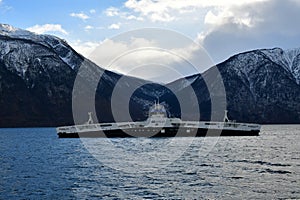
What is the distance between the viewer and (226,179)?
64.5 m

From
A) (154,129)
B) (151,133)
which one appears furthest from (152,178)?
(151,133)

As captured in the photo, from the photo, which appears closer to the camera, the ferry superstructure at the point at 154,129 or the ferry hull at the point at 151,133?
the ferry hull at the point at 151,133

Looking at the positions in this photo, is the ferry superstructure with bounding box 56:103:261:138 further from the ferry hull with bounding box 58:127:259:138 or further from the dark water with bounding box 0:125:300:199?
the dark water with bounding box 0:125:300:199

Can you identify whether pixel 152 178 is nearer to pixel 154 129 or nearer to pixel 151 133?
pixel 154 129

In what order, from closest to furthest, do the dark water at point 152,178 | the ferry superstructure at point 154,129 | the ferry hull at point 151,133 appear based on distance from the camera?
the dark water at point 152,178 → the ferry hull at point 151,133 → the ferry superstructure at point 154,129

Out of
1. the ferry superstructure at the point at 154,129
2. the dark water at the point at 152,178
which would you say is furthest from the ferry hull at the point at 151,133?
the dark water at the point at 152,178

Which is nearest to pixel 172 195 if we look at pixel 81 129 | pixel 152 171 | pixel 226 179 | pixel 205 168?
pixel 226 179

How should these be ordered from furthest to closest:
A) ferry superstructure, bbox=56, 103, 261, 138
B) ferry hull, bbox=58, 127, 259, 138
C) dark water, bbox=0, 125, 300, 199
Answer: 1. ferry superstructure, bbox=56, 103, 261, 138
2. ferry hull, bbox=58, 127, 259, 138
3. dark water, bbox=0, 125, 300, 199

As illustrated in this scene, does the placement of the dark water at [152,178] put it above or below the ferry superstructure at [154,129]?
below

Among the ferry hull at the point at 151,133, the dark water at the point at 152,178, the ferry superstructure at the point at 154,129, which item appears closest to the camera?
the dark water at the point at 152,178

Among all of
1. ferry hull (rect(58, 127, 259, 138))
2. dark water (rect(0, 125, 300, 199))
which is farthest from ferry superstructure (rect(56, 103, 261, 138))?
dark water (rect(0, 125, 300, 199))

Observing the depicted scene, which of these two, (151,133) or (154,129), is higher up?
(154,129)

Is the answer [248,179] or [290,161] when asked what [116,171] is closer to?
[248,179]

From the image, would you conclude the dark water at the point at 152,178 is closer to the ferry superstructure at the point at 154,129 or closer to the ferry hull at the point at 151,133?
the ferry hull at the point at 151,133
